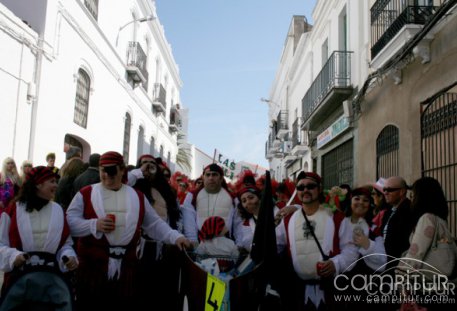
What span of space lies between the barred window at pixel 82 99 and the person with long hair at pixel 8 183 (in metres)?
4.75

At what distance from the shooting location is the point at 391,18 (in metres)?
8.80

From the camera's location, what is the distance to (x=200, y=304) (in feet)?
10.4

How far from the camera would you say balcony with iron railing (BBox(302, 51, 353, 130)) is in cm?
1227

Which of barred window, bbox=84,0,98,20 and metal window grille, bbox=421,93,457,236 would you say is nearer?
metal window grille, bbox=421,93,457,236

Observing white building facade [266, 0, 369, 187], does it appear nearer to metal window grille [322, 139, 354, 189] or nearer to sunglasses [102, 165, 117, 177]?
metal window grille [322, 139, 354, 189]

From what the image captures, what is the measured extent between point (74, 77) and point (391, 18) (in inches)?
299

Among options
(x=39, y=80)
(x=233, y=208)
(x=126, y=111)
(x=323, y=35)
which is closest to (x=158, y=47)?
(x=126, y=111)

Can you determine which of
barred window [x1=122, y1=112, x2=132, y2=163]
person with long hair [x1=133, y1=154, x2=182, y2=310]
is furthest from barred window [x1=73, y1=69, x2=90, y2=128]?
person with long hair [x1=133, y1=154, x2=182, y2=310]

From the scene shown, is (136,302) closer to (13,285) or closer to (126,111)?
(13,285)

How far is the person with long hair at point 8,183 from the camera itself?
21.4 feet

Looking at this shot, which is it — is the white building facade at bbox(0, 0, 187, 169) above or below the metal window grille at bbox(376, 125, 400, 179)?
above

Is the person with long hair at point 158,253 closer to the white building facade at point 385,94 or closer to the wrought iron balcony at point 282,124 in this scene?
the white building facade at point 385,94

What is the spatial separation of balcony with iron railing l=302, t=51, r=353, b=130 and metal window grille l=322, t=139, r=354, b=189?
128 cm

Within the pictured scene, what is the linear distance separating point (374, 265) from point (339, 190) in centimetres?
306
